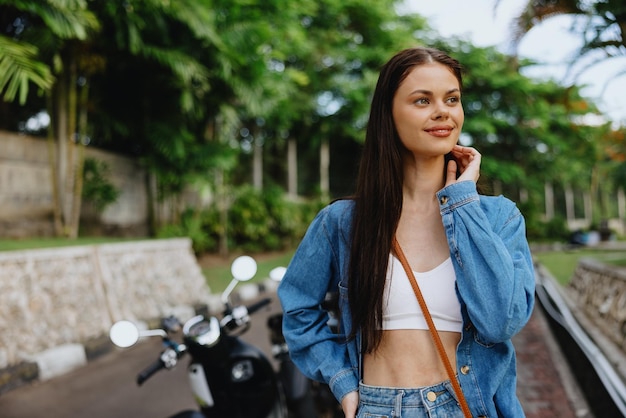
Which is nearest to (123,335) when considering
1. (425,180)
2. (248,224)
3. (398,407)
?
(398,407)

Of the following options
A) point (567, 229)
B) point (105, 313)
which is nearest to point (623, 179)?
point (567, 229)

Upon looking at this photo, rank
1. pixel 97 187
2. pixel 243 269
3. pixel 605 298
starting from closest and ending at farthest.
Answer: pixel 243 269
pixel 605 298
pixel 97 187

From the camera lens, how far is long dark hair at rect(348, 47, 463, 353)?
1.44m

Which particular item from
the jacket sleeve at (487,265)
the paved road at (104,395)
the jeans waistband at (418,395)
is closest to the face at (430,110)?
the jacket sleeve at (487,265)

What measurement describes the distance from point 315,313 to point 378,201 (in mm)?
353

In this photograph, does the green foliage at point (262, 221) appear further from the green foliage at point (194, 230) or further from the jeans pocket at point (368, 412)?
the jeans pocket at point (368, 412)

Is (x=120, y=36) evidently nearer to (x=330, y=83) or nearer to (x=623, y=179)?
(x=330, y=83)

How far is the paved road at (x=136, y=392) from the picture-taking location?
4156mm

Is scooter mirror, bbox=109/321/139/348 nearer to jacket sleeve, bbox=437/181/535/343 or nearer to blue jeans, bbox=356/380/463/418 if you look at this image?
blue jeans, bbox=356/380/463/418

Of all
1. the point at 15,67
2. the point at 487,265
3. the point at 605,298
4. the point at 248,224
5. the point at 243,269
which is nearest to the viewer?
the point at 487,265

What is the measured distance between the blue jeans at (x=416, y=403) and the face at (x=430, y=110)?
600 millimetres

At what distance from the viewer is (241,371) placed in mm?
2812

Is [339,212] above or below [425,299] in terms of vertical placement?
above

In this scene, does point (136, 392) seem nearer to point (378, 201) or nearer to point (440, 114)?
point (378, 201)
